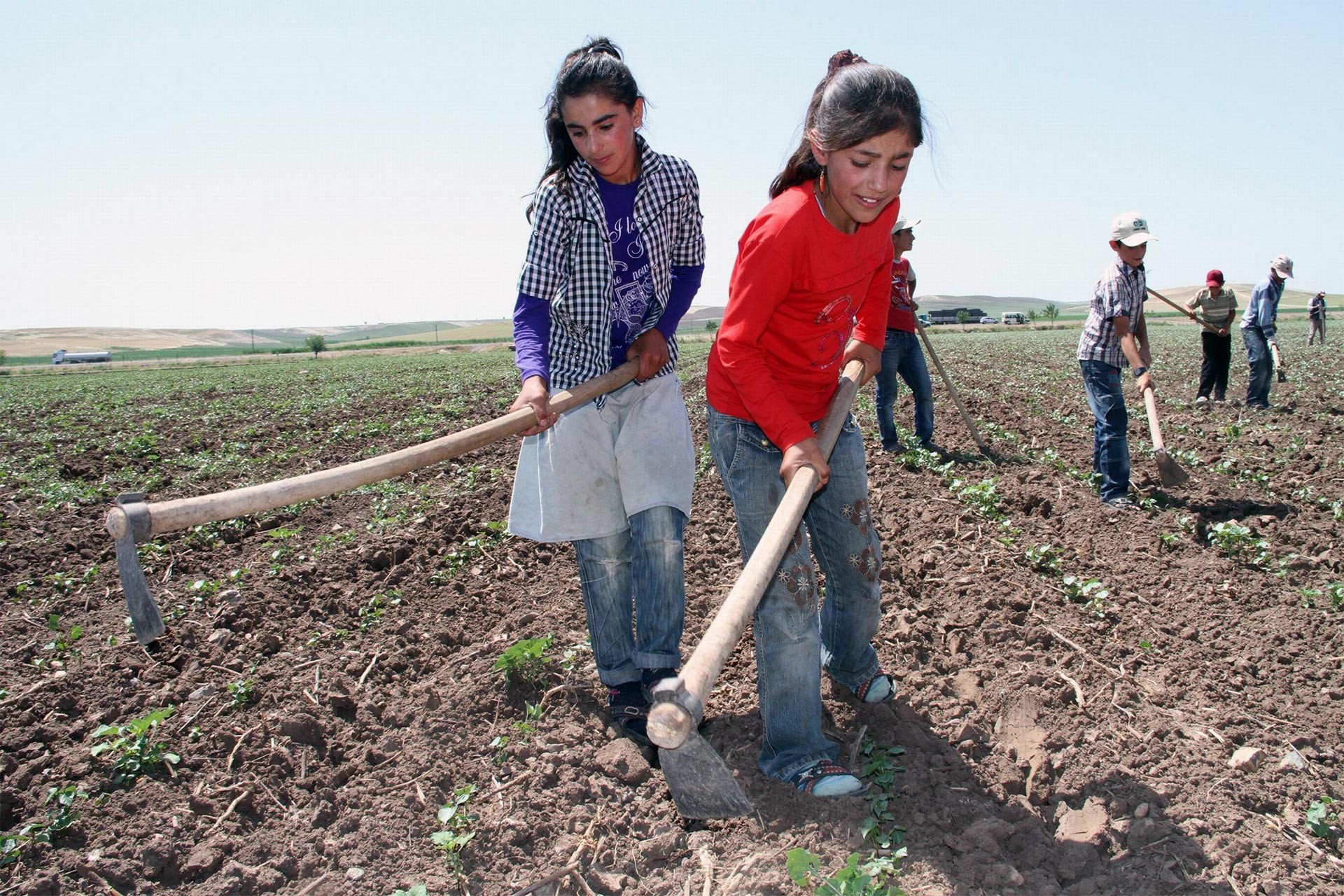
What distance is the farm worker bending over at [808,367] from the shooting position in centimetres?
233

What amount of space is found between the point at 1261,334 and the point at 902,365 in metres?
5.44

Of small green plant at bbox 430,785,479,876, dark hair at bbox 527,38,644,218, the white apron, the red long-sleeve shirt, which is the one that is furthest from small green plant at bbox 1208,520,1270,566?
small green plant at bbox 430,785,479,876

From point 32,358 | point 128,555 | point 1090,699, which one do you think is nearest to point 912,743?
point 1090,699

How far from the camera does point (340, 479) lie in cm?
213

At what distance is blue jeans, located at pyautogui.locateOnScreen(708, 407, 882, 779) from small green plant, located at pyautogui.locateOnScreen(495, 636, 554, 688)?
91 centimetres

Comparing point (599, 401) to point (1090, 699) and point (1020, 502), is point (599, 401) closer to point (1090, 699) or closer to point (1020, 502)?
point (1090, 699)

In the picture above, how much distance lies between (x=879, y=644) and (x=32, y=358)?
83539 millimetres

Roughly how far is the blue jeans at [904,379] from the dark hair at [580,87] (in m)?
4.30

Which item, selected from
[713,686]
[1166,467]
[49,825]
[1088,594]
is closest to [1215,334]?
[1166,467]

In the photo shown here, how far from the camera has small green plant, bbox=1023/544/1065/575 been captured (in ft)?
13.9

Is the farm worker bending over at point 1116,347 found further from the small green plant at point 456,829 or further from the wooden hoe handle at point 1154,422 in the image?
the small green plant at point 456,829

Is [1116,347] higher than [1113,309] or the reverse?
the reverse

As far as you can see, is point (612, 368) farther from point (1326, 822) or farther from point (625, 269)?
point (1326, 822)

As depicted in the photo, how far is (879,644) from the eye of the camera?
11.7 ft
